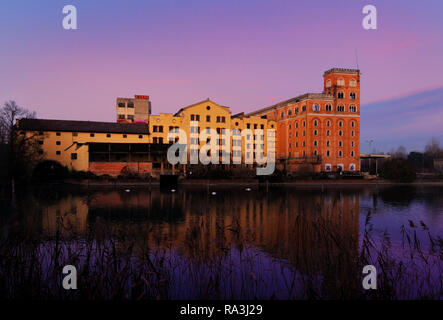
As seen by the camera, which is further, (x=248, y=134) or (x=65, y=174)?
(x=248, y=134)

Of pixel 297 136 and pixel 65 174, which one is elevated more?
pixel 297 136

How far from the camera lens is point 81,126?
5562cm

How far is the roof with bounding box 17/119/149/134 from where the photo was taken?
→ 51681mm

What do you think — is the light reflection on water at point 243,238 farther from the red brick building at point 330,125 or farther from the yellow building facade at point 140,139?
the red brick building at point 330,125

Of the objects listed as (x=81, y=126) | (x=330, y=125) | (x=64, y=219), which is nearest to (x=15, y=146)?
(x=81, y=126)

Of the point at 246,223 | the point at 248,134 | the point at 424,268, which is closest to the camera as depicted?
the point at 424,268

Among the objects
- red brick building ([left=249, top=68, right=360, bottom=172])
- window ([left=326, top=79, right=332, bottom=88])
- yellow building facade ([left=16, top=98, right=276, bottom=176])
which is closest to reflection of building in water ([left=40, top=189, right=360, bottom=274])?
yellow building facade ([left=16, top=98, right=276, bottom=176])

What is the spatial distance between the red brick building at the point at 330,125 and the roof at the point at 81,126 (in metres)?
32.9

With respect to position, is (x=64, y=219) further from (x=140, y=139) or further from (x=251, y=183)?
(x=140, y=139)

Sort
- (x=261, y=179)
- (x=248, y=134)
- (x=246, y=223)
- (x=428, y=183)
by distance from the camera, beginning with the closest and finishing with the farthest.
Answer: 1. (x=246, y=223)
2. (x=261, y=179)
3. (x=428, y=183)
4. (x=248, y=134)
